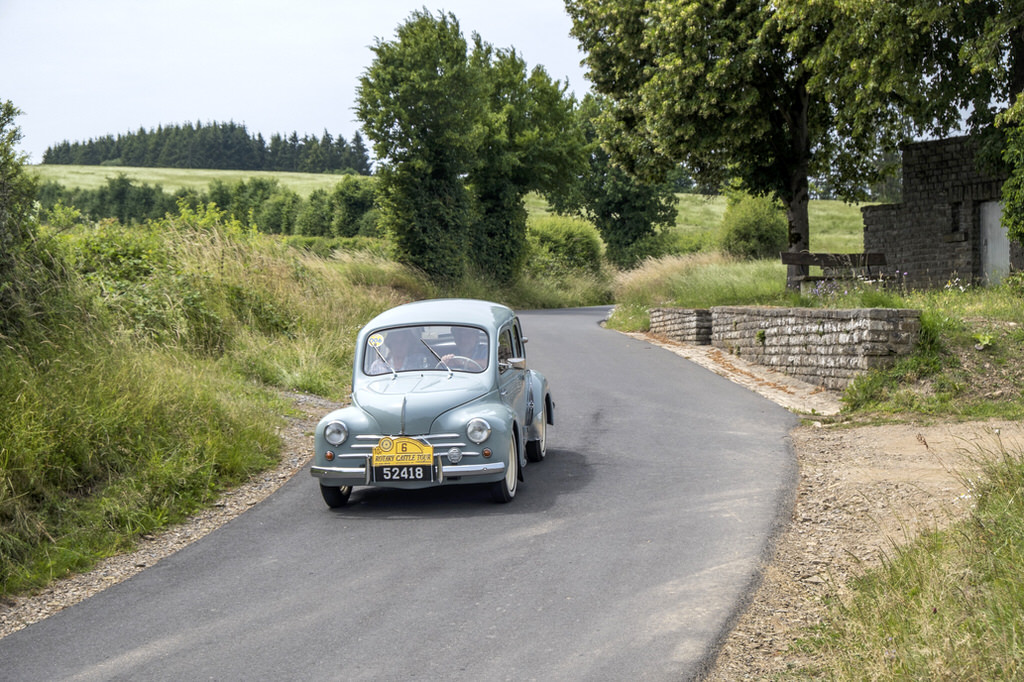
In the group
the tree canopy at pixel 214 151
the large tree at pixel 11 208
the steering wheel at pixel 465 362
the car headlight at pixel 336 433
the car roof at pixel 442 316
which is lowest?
the car headlight at pixel 336 433

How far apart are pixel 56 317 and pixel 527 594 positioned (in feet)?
22.1

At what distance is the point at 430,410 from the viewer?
8.23m

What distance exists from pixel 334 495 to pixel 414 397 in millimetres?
1160

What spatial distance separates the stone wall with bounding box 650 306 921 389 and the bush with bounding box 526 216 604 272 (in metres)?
28.0

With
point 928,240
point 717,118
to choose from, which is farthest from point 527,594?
point 928,240

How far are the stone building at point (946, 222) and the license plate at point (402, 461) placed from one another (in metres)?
18.5

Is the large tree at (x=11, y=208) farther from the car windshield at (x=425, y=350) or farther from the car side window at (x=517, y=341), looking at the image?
the car side window at (x=517, y=341)

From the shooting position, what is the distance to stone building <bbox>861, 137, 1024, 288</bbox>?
78.8ft

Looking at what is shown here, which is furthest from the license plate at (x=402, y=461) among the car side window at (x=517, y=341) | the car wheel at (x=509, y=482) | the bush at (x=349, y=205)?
the bush at (x=349, y=205)

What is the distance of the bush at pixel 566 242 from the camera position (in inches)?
1845

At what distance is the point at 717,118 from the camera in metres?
23.7

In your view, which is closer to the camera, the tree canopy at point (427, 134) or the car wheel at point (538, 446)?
the car wheel at point (538, 446)

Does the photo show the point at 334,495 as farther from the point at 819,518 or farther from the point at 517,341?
the point at 819,518

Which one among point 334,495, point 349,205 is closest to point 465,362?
point 334,495
